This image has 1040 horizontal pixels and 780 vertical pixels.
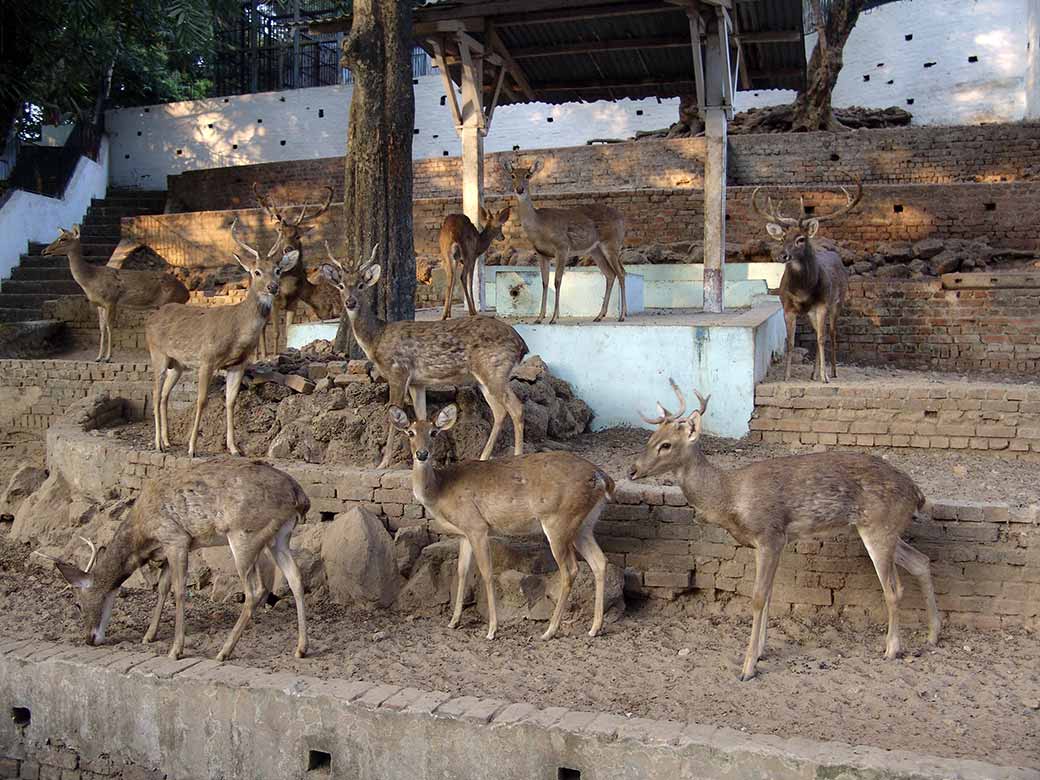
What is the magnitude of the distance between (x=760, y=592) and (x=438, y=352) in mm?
3137

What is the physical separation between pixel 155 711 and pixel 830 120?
19.6 meters

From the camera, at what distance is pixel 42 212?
2047 centimetres

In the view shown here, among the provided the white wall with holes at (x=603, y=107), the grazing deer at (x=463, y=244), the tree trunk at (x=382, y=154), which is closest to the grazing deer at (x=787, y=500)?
the tree trunk at (x=382, y=154)

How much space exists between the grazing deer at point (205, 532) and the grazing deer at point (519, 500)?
83 centimetres

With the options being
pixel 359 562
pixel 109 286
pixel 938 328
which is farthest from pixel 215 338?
pixel 938 328

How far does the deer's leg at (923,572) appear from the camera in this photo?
6109 mm

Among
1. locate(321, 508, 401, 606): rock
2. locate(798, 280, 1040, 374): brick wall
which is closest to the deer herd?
locate(321, 508, 401, 606): rock

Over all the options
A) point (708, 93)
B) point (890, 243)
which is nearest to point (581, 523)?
point (708, 93)

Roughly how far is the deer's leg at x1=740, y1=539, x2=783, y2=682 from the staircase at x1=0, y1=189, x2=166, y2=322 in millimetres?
13203

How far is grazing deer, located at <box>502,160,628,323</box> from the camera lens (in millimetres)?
10859

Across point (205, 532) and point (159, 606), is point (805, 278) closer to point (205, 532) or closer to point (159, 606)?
point (205, 532)

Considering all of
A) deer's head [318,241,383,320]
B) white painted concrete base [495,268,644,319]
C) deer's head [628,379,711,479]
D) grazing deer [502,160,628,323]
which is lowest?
deer's head [628,379,711,479]

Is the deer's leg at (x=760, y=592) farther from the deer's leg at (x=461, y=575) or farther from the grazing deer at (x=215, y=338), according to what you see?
the grazing deer at (x=215, y=338)

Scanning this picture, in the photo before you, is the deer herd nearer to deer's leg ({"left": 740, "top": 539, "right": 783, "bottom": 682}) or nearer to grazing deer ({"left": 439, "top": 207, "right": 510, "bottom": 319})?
deer's leg ({"left": 740, "top": 539, "right": 783, "bottom": 682})
